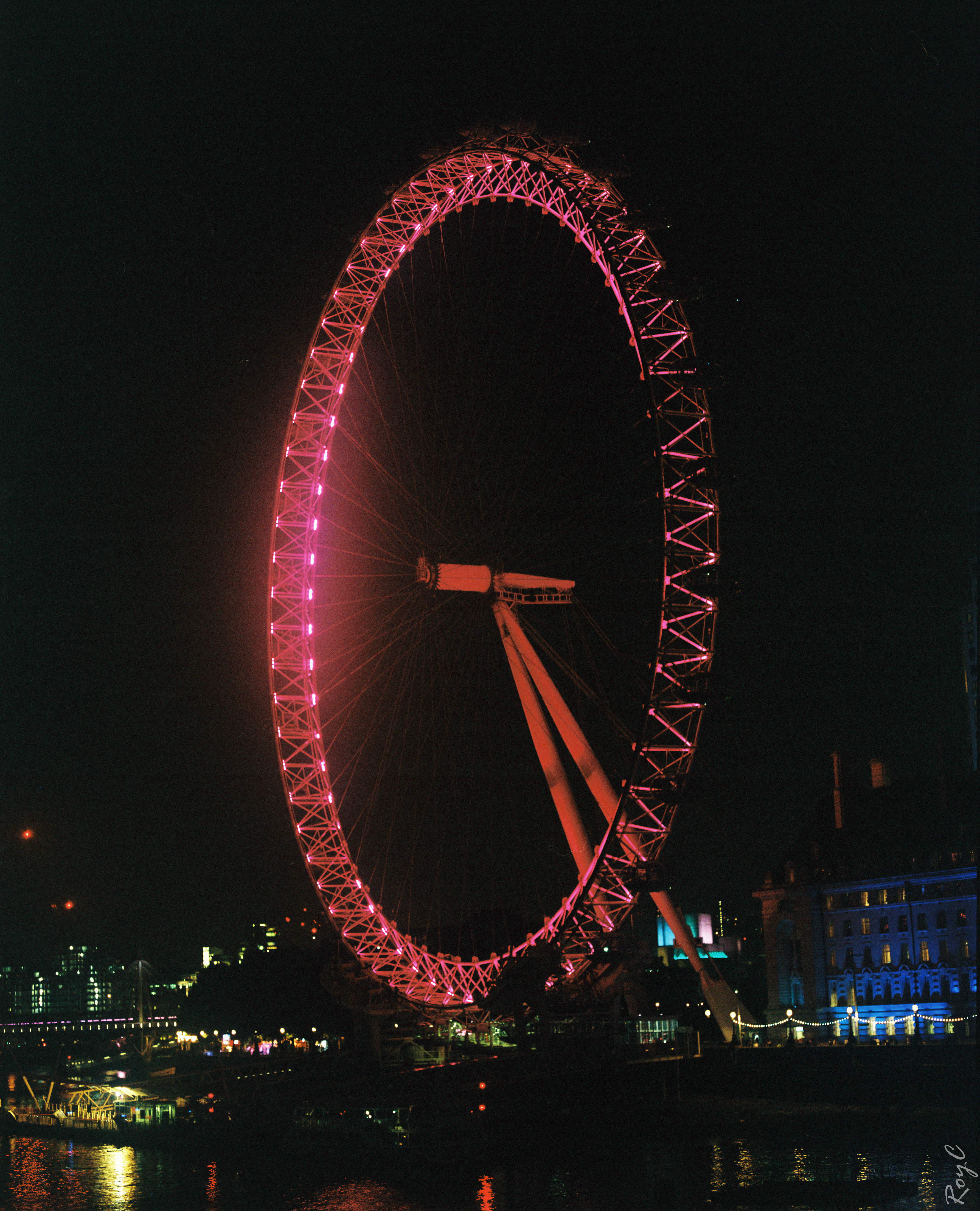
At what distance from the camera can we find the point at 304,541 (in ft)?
134

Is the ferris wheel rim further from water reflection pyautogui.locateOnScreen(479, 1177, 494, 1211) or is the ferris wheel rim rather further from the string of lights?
the string of lights

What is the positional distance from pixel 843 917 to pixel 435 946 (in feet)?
92.8

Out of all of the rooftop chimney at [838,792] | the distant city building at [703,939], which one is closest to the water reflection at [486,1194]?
the rooftop chimney at [838,792]

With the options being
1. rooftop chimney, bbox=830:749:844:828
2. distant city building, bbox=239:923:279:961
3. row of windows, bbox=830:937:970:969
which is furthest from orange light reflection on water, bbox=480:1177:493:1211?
distant city building, bbox=239:923:279:961

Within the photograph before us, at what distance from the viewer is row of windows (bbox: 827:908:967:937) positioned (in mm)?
67938

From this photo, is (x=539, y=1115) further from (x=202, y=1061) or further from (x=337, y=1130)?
(x=202, y=1061)

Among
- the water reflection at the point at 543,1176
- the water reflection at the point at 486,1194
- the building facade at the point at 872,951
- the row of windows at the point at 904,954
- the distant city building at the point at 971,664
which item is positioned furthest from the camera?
the distant city building at the point at 971,664

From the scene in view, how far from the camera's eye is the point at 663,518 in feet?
123

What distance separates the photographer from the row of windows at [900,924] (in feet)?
223

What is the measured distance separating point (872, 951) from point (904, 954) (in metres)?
2.66

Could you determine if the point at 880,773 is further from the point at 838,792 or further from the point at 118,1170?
the point at 118,1170

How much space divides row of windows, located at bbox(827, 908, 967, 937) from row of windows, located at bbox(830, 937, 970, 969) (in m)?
0.63

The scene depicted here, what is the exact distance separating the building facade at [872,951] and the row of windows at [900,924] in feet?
0.20

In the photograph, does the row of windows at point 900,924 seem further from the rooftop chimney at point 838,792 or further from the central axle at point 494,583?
the central axle at point 494,583
